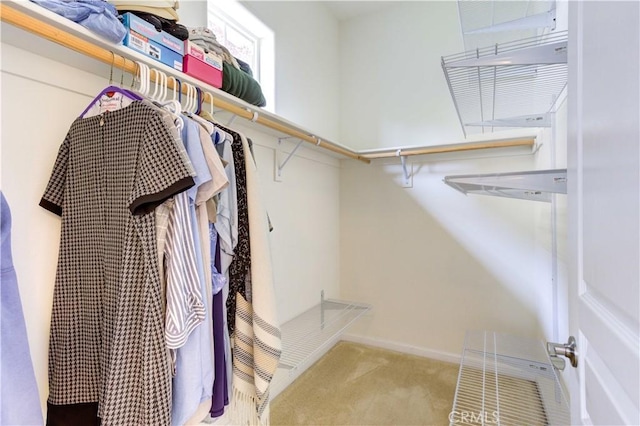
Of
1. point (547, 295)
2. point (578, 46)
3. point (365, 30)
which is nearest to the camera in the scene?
point (578, 46)

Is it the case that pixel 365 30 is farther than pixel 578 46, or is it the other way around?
pixel 365 30

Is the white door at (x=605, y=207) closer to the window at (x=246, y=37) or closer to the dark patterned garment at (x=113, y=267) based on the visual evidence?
the dark patterned garment at (x=113, y=267)

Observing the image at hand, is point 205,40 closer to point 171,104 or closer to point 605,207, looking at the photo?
point 171,104

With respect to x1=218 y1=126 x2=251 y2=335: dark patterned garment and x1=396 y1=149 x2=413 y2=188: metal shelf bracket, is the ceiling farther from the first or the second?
x1=218 y1=126 x2=251 y2=335: dark patterned garment

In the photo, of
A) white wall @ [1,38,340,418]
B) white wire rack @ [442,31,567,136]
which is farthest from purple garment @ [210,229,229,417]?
white wire rack @ [442,31,567,136]

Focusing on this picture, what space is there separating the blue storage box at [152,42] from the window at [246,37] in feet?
2.38

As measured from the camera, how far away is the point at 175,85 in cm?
92

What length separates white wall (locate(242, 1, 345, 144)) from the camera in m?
1.87

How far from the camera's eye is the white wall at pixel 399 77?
86.0 inches

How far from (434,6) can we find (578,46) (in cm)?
204

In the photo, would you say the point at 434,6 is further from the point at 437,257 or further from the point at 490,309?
the point at 490,309

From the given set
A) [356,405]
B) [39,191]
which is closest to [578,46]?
[39,191]

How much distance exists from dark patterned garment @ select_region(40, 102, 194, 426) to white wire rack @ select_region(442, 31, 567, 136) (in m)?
0.83

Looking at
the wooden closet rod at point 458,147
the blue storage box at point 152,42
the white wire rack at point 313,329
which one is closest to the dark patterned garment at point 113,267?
the blue storage box at point 152,42
